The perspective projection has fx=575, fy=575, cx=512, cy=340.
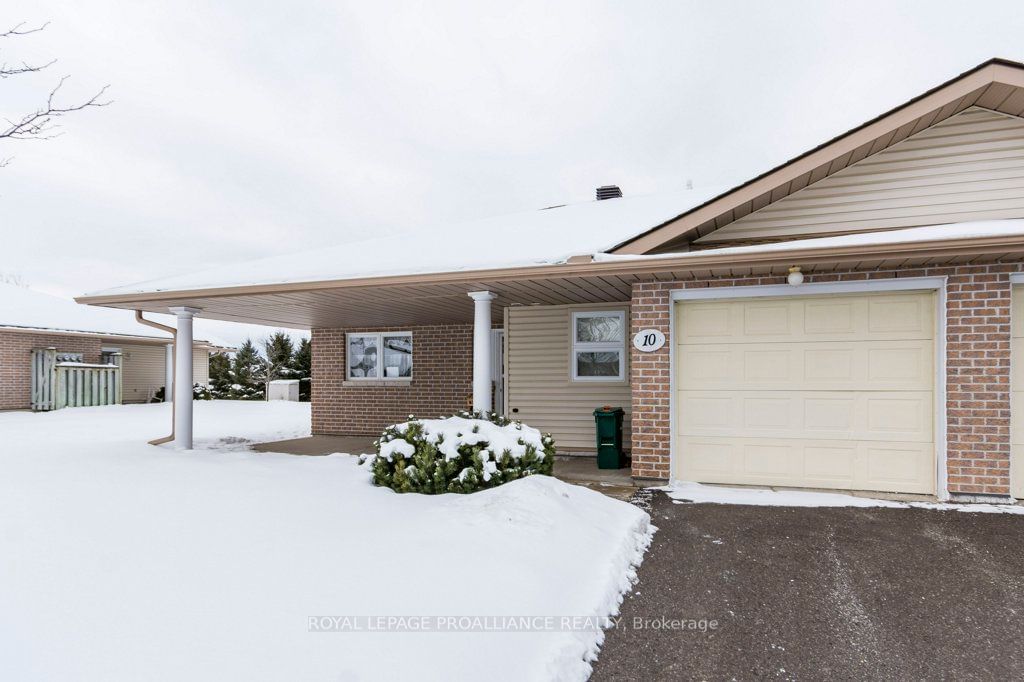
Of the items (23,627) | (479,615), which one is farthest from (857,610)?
(23,627)

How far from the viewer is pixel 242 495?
523 cm

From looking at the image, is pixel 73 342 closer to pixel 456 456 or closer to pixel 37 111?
pixel 37 111

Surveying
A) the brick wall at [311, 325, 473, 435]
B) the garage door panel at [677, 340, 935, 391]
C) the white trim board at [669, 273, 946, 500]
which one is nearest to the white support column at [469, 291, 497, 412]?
the white trim board at [669, 273, 946, 500]

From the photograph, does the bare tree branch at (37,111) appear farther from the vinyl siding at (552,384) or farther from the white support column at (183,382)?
the vinyl siding at (552,384)

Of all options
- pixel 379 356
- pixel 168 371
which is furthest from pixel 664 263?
pixel 168 371

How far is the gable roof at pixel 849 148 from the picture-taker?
239 inches

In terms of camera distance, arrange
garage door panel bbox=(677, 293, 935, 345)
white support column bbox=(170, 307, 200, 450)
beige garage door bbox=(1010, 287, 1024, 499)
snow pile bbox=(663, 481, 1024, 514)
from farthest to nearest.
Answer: white support column bbox=(170, 307, 200, 450) < garage door panel bbox=(677, 293, 935, 345) < beige garage door bbox=(1010, 287, 1024, 499) < snow pile bbox=(663, 481, 1024, 514)

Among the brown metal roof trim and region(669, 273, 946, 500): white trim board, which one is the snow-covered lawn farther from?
the brown metal roof trim

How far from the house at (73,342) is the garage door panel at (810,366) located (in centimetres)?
2137

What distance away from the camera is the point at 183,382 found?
388 inches

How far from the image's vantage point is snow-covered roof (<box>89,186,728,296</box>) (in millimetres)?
7953

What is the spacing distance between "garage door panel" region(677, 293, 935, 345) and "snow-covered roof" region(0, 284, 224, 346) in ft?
65.8

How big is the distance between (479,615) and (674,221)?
5150 mm

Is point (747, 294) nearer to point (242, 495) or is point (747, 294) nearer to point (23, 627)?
point (242, 495)
